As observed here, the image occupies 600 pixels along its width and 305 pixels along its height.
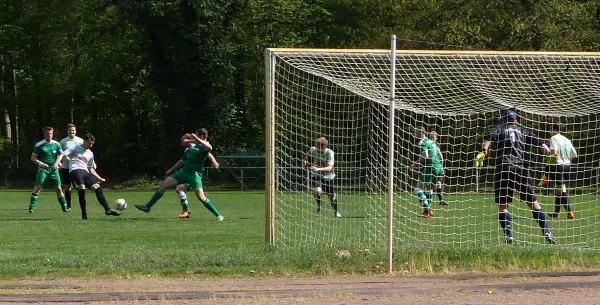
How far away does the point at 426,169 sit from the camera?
2058 cm

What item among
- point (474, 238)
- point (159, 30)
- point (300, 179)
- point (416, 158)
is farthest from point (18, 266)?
point (159, 30)

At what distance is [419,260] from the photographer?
1190 cm

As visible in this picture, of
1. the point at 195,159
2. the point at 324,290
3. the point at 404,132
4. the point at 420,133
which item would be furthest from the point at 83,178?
the point at 324,290

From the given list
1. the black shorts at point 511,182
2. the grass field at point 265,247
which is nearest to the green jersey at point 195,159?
the grass field at point 265,247

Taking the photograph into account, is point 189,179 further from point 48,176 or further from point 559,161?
point 559,161

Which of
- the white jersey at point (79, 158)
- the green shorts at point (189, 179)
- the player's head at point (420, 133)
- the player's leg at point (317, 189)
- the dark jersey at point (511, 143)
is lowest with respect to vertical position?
the player's leg at point (317, 189)

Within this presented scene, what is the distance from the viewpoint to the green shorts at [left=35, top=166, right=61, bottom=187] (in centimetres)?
2098

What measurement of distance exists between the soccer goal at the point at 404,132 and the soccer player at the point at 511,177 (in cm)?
34

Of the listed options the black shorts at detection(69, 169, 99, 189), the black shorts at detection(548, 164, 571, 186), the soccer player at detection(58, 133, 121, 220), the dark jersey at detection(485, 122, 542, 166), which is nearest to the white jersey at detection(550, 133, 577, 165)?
the black shorts at detection(548, 164, 571, 186)

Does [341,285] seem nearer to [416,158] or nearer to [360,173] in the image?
[360,173]

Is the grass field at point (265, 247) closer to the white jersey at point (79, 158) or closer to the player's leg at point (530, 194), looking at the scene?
the player's leg at point (530, 194)

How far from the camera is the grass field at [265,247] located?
459 inches

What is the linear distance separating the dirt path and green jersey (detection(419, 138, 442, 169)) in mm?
9050

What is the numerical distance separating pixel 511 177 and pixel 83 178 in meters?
8.98
